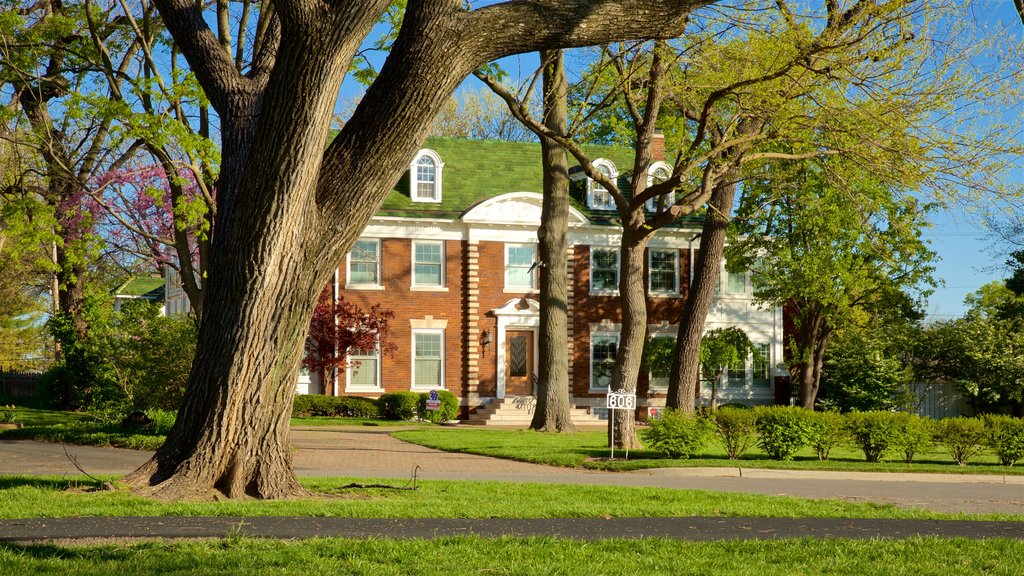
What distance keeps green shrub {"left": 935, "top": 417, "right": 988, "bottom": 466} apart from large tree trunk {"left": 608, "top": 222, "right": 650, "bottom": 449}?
5.60m

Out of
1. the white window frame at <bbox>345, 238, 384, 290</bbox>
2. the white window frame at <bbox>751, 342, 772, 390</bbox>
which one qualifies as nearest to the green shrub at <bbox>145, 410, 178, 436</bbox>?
the white window frame at <bbox>345, 238, 384, 290</bbox>

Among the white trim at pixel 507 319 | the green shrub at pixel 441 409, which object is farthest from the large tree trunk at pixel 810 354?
the green shrub at pixel 441 409

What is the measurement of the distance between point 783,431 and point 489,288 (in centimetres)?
1696

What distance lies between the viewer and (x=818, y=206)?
32.6 metres

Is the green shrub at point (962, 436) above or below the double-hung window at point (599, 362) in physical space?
below

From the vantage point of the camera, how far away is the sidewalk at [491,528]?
7.85 m

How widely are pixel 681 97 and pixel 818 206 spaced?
14437mm

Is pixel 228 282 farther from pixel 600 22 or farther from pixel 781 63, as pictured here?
pixel 781 63

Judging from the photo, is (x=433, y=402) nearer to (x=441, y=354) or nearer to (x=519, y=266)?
(x=441, y=354)

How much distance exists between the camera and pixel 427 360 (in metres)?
33.9

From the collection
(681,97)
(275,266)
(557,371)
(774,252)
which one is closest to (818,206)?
(774,252)

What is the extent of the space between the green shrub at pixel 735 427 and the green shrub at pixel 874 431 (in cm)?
180

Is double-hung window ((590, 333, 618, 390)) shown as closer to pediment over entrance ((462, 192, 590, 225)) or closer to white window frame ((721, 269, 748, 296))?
pediment over entrance ((462, 192, 590, 225))

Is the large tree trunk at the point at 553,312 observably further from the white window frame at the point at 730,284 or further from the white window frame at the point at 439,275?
the white window frame at the point at 730,284
